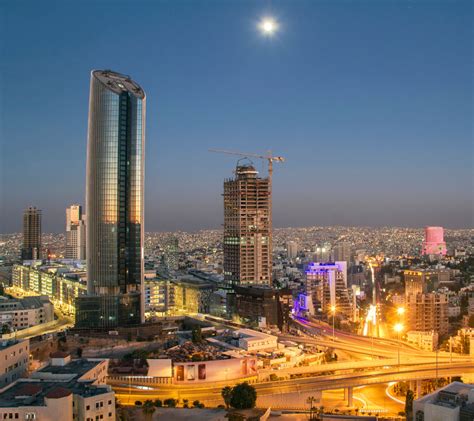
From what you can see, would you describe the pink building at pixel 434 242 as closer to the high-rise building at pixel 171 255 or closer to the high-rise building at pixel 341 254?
the high-rise building at pixel 341 254

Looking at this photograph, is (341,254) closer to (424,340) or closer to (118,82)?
(424,340)

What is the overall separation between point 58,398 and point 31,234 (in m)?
23.3

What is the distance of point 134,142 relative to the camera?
1389cm

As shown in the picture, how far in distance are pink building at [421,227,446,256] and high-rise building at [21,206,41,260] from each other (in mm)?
19379

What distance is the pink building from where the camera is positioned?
33.5 metres

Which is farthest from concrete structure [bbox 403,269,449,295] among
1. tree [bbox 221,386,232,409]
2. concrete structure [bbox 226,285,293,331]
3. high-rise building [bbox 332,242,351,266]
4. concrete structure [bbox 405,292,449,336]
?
tree [bbox 221,386,232,409]

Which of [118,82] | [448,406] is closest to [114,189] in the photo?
[118,82]

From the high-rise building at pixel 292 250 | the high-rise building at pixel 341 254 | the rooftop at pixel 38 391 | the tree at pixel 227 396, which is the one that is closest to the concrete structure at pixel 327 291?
the tree at pixel 227 396

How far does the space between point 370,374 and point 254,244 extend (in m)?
8.04

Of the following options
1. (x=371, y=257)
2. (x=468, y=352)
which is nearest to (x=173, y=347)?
(x=468, y=352)

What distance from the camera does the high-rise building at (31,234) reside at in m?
27.8

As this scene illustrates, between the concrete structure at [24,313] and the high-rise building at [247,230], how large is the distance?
496cm

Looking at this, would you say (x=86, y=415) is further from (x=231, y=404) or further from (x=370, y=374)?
(x=370, y=374)

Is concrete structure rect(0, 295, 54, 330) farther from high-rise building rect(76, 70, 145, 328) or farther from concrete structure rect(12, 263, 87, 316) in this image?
high-rise building rect(76, 70, 145, 328)
